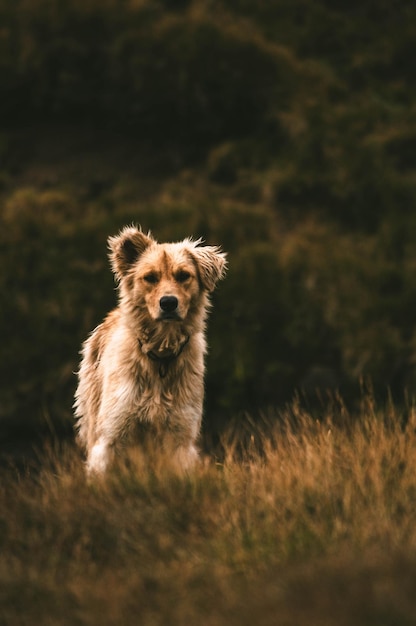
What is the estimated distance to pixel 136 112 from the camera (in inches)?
712

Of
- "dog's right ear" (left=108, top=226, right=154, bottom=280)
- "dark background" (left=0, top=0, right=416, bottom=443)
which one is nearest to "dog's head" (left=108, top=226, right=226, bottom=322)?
"dog's right ear" (left=108, top=226, right=154, bottom=280)

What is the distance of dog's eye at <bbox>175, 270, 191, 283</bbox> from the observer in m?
7.03

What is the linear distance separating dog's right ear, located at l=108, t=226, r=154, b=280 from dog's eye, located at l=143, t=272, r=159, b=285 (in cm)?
33

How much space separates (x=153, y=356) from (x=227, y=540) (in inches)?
92.0

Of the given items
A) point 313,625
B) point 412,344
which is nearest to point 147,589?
point 313,625

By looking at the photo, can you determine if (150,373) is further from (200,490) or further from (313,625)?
(313,625)

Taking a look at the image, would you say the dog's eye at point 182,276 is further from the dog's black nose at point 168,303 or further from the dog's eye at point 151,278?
the dog's black nose at point 168,303

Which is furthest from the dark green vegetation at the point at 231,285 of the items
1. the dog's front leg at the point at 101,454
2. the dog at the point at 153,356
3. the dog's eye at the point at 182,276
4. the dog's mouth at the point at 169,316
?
the dog's eye at the point at 182,276

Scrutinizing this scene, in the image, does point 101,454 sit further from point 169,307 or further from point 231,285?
point 231,285

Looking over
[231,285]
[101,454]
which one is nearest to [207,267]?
[101,454]

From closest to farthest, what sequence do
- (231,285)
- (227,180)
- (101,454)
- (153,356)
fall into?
(101,454)
(153,356)
(231,285)
(227,180)

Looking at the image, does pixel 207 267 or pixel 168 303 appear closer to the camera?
pixel 168 303

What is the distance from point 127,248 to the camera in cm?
727

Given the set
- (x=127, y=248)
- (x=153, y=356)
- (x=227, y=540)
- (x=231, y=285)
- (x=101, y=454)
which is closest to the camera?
(x=227, y=540)
